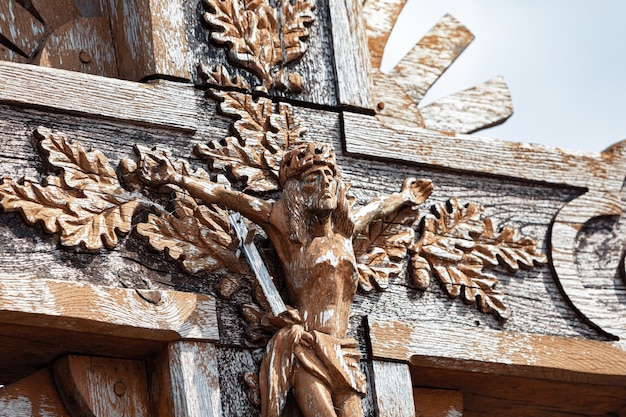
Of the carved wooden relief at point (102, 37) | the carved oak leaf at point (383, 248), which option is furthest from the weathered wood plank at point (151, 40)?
the carved oak leaf at point (383, 248)

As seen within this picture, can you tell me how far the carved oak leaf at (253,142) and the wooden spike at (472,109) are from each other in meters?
0.56

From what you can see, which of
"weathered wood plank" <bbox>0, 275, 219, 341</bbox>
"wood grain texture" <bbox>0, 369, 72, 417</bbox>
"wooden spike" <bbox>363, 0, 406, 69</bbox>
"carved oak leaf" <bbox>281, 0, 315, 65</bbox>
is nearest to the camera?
"weathered wood plank" <bbox>0, 275, 219, 341</bbox>

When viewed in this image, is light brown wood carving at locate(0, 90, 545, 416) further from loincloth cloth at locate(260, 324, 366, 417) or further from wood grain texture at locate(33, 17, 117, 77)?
wood grain texture at locate(33, 17, 117, 77)

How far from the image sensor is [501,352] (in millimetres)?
2998

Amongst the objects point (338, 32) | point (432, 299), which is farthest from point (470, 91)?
point (432, 299)

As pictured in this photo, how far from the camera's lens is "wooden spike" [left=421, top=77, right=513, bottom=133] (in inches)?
139

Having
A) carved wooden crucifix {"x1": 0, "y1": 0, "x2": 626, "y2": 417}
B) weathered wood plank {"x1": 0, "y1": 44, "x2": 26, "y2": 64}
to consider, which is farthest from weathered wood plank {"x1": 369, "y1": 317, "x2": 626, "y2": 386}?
weathered wood plank {"x1": 0, "y1": 44, "x2": 26, "y2": 64}

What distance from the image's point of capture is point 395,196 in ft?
9.96

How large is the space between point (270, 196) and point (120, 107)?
1.00 ft

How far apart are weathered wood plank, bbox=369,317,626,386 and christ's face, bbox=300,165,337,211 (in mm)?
229

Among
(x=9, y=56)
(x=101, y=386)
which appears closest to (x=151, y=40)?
(x=9, y=56)

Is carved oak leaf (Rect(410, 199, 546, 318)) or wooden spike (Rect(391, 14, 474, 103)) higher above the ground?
wooden spike (Rect(391, 14, 474, 103))

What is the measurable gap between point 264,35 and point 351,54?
0.59ft

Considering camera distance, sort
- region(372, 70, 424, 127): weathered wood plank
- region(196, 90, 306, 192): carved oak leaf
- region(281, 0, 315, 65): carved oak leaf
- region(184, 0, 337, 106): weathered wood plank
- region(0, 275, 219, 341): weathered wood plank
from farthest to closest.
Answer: region(372, 70, 424, 127): weathered wood plank → region(281, 0, 315, 65): carved oak leaf → region(184, 0, 337, 106): weathered wood plank → region(196, 90, 306, 192): carved oak leaf → region(0, 275, 219, 341): weathered wood plank
